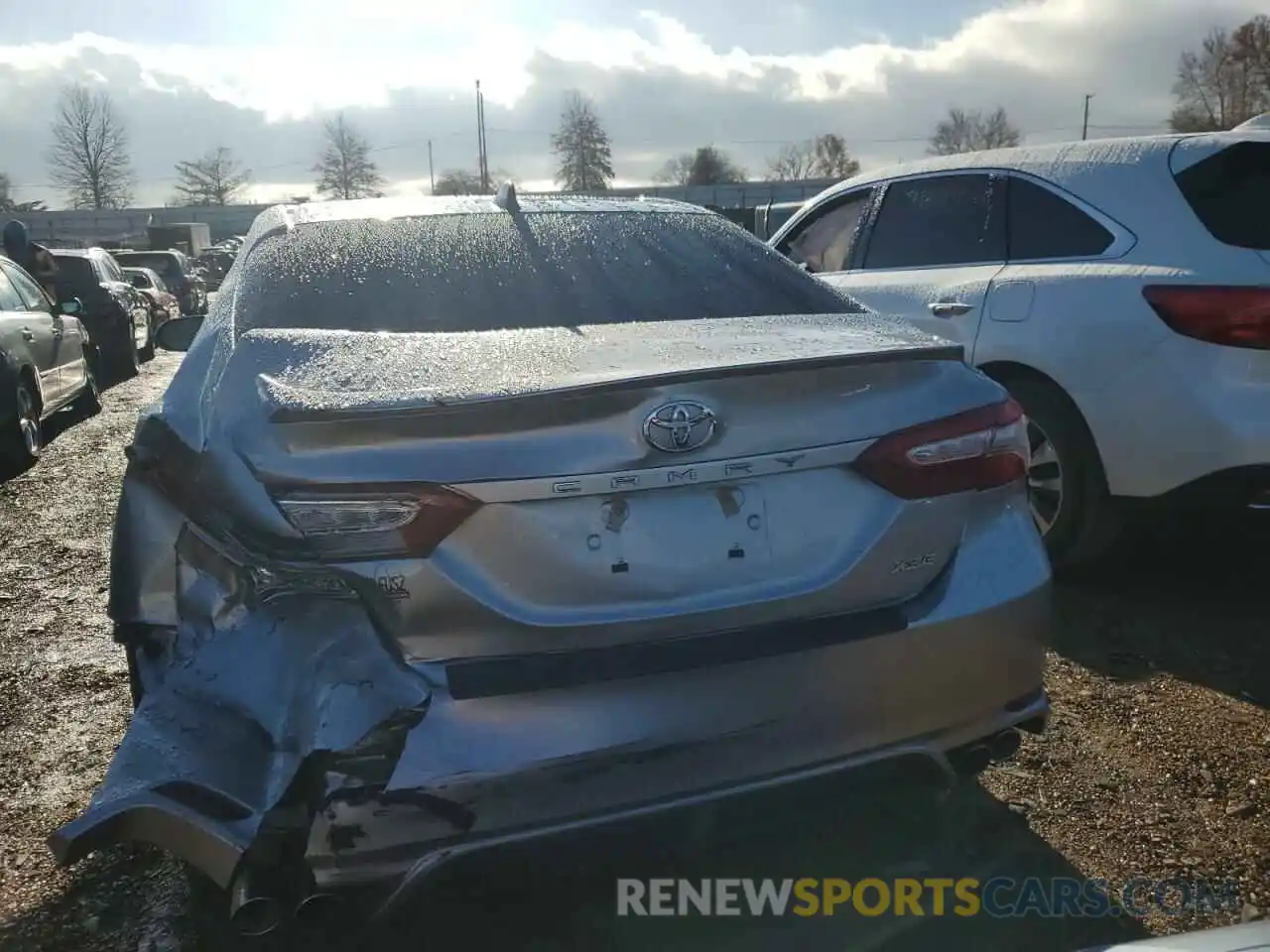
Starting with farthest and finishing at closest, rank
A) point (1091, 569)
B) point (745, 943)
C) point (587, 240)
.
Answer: point (1091, 569) → point (587, 240) → point (745, 943)


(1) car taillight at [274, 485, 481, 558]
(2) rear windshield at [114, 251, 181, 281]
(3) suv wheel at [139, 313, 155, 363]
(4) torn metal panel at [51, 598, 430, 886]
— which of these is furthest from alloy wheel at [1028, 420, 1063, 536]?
(2) rear windshield at [114, 251, 181, 281]

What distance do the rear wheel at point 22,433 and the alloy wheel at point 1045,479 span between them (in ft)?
22.4

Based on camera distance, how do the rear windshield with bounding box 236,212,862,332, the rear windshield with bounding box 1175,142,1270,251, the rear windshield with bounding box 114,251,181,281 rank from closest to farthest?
the rear windshield with bounding box 236,212,862,332, the rear windshield with bounding box 1175,142,1270,251, the rear windshield with bounding box 114,251,181,281

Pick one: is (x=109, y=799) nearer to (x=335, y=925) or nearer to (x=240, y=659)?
(x=240, y=659)

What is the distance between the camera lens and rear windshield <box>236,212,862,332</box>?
279cm

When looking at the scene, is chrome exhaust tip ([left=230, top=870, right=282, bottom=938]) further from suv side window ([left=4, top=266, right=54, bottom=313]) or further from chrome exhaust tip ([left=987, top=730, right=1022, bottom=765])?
suv side window ([left=4, top=266, right=54, bottom=313])

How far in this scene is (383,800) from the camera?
194 cm

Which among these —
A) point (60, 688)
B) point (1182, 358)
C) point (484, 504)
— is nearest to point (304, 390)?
point (484, 504)

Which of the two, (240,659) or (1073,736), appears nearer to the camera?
(240,659)

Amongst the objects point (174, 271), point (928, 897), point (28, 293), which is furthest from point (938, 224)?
point (174, 271)

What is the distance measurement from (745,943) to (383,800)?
986 mm

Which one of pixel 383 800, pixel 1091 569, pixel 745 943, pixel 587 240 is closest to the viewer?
pixel 383 800

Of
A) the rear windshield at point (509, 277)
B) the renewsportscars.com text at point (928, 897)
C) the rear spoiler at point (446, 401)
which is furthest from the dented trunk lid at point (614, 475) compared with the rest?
the renewsportscars.com text at point (928, 897)

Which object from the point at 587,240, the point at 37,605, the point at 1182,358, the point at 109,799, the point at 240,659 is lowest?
the point at 37,605
